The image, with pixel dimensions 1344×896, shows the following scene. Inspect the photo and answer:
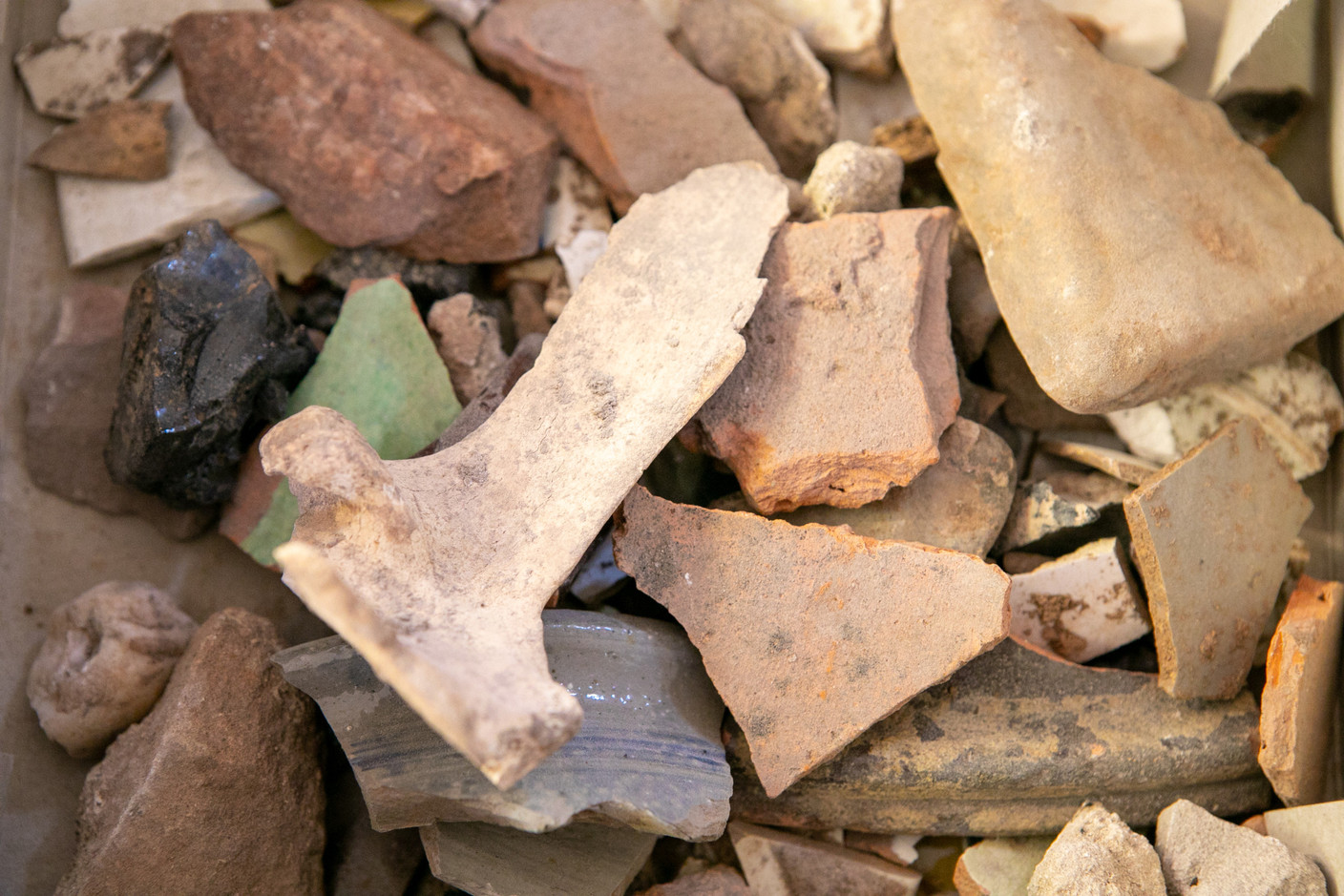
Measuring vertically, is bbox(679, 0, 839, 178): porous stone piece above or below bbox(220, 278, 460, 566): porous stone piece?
above

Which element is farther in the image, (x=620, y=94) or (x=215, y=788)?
(x=620, y=94)

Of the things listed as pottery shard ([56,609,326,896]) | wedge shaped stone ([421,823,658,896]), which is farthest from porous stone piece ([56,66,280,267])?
wedge shaped stone ([421,823,658,896])

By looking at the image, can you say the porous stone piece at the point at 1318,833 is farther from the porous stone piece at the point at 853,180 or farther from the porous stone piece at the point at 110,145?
the porous stone piece at the point at 110,145

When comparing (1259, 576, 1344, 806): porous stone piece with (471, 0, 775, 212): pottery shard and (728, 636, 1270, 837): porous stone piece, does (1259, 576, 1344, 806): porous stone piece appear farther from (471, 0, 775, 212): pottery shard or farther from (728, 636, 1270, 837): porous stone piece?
(471, 0, 775, 212): pottery shard

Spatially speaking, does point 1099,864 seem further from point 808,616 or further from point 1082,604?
point 808,616

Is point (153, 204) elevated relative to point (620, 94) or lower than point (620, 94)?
lower

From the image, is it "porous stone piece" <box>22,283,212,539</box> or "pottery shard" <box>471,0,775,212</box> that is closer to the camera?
"porous stone piece" <box>22,283,212,539</box>

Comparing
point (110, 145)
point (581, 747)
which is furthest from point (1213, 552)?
point (110, 145)
